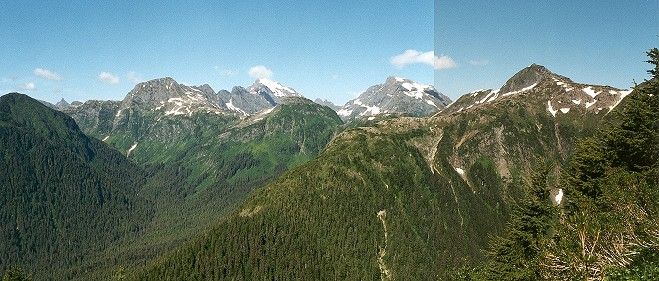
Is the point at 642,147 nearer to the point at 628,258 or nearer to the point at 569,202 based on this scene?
the point at 569,202

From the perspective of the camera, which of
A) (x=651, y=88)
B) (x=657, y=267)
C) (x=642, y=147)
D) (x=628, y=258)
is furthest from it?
(x=651, y=88)

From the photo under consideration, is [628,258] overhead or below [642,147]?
below

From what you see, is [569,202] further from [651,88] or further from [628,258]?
[628,258]

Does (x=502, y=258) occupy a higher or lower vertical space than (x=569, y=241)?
lower

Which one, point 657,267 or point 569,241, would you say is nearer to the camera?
point 657,267

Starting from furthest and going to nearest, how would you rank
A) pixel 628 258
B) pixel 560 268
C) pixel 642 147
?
pixel 642 147 < pixel 560 268 < pixel 628 258

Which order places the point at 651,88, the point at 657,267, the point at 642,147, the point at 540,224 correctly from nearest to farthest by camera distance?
the point at 657,267, the point at 642,147, the point at 651,88, the point at 540,224

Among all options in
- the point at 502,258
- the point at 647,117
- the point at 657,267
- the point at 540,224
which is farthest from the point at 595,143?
the point at 657,267

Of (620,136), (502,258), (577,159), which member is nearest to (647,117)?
(620,136)

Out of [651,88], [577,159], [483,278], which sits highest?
[651,88]
